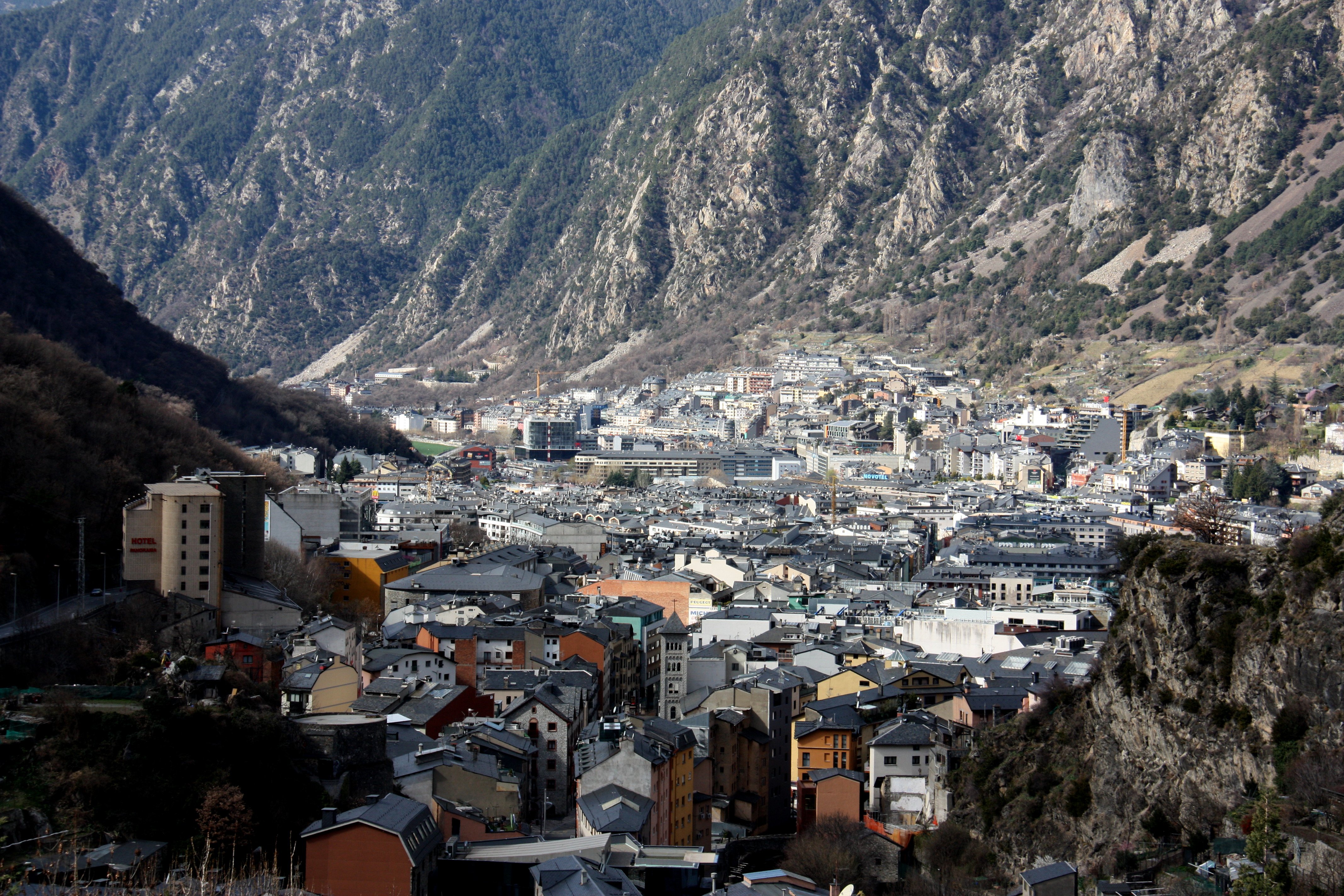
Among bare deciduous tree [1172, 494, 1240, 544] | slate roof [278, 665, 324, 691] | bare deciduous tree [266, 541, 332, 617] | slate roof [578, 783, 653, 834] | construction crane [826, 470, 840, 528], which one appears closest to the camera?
slate roof [578, 783, 653, 834]

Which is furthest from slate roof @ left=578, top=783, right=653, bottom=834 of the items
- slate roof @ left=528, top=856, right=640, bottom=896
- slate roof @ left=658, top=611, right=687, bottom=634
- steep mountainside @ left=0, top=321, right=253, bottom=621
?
steep mountainside @ left=0, top=321, right=253, bottom=621

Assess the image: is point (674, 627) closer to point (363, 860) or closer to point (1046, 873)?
point (1046, 873)

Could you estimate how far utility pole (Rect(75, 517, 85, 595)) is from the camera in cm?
4000

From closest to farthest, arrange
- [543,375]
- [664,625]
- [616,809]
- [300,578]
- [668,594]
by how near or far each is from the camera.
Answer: [616,809] → [664,625] → [300,578] → [668,594] → [543,375]

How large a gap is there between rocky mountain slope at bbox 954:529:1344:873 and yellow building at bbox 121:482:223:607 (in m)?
19.4

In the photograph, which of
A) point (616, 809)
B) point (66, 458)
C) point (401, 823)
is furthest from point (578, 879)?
point (66, 458)

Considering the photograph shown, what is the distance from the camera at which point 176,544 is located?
139ft

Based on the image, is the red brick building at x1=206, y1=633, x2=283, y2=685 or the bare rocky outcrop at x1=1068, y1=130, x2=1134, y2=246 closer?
the red brick building at x1=206, y1=633, x2=283, y2=685

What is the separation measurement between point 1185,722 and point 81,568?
80.5ft

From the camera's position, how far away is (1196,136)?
13375 cm

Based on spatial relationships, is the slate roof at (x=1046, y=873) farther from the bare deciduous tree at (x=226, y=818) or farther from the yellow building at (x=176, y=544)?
the yellow building at (x=176, y=544)

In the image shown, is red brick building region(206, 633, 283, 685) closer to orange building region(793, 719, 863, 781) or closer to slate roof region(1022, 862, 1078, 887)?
orange building region(793, 719, 863, 781)

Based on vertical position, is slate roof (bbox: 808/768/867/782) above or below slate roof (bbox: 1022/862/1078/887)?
above

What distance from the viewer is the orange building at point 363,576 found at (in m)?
55.2
